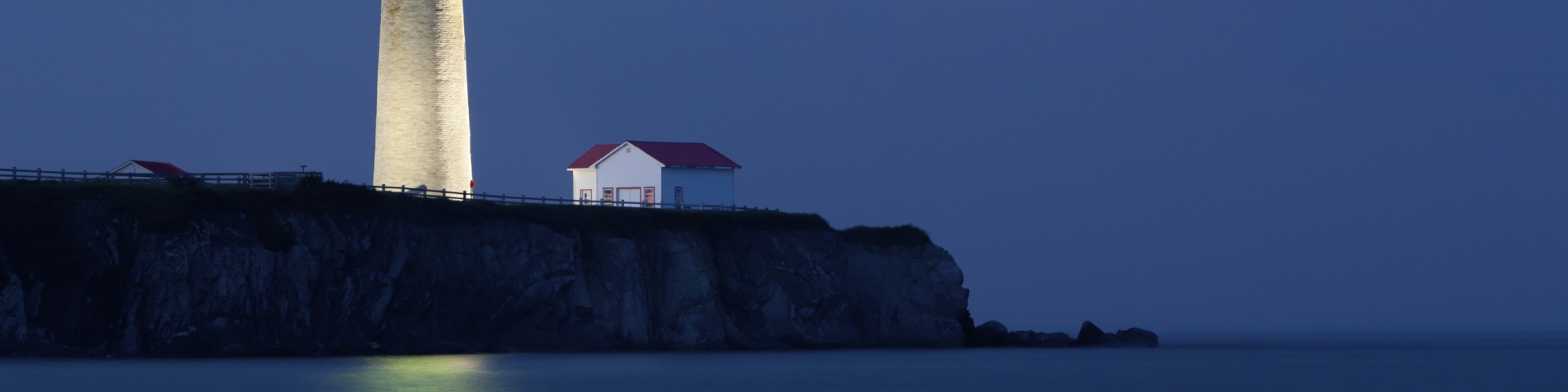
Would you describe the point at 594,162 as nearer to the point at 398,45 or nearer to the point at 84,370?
the point at 398,45

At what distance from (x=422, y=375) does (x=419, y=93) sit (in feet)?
55.5

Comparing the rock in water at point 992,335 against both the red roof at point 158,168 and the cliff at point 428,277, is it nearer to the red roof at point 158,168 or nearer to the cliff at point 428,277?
the cliff at point 428,277

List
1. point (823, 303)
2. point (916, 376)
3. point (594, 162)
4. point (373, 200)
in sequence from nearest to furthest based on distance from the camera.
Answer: point (916, 376), point (373, 200), point (823, 303), point (594, 162)

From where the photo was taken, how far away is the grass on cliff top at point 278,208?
47.9 m

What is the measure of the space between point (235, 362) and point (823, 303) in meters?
23.4

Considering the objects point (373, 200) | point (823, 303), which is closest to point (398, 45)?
point (373, 200)

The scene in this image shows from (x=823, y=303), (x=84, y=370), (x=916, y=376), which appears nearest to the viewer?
(x=84, y=370)

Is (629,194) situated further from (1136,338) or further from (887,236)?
(1136,338)

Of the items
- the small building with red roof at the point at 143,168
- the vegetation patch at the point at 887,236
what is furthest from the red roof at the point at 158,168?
the vegetation patch at the point at 887,236

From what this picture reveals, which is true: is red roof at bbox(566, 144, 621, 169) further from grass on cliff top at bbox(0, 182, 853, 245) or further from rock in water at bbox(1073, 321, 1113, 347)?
rock in water at bbox(1073, 321, 1113, 347)

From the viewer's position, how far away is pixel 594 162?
224ft

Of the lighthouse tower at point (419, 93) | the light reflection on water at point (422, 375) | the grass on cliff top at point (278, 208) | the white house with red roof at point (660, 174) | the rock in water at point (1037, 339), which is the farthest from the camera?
the rock in water at point (1037, 339)

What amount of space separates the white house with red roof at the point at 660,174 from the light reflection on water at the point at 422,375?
15805 millimetres

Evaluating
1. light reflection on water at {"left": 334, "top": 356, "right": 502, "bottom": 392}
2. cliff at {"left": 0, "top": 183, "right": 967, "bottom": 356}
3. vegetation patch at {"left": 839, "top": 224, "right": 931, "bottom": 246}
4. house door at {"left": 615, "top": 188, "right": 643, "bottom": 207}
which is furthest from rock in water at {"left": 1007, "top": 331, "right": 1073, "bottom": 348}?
light reflection on water at {"left": 334, "top": 356, "right": 502, "bottom": 392}
